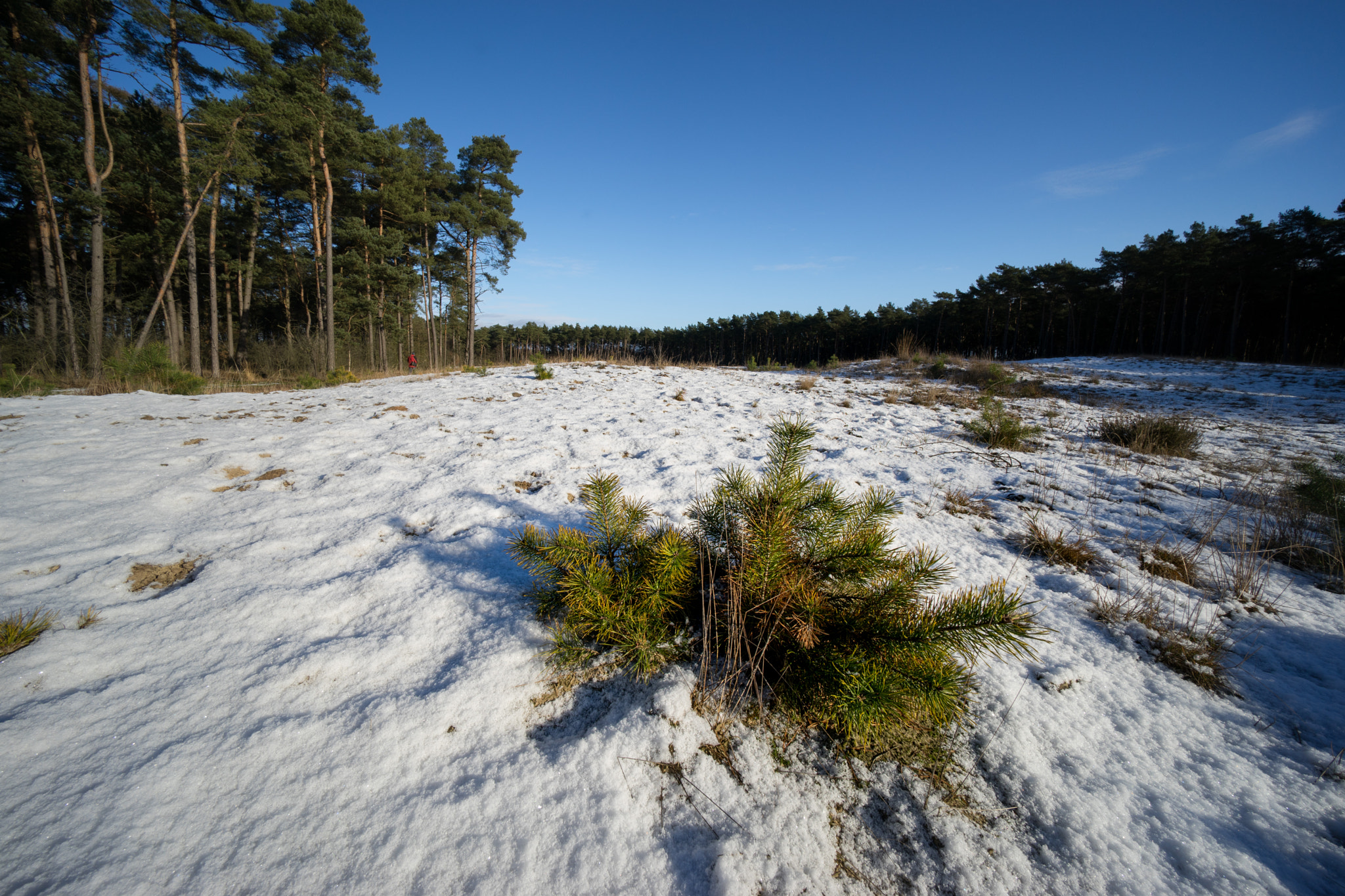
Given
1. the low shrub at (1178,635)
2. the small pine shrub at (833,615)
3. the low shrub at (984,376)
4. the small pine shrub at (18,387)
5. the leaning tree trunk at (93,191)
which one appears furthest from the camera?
the leaning tree trunk at (93,191)

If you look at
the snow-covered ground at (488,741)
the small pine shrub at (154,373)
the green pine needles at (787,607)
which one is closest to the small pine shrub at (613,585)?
the green pine needles at (787,607)

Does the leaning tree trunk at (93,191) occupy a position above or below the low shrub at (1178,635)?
above

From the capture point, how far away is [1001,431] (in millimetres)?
4941

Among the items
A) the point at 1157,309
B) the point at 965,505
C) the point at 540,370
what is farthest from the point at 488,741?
the point at 1157,309

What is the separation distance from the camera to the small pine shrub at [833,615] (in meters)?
1.22

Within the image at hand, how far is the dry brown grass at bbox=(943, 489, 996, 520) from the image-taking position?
3.18 metres

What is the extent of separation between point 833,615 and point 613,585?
0.80 m

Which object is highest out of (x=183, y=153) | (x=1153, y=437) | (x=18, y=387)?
(x=183, y=153)

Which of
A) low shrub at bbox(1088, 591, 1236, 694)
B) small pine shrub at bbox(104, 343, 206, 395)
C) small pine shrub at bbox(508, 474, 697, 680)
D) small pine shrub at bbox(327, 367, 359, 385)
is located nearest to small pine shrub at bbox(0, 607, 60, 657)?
small pine shrub at bbox(508, 474, 697, 680)

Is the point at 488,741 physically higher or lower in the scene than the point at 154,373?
lower

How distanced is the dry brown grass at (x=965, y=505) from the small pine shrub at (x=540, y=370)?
23.5 feet

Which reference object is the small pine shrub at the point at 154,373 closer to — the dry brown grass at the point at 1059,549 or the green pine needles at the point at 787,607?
the green pine needles at the point at 787,607

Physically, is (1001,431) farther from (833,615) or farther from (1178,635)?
(833,615)

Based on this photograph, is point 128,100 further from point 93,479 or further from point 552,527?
point 552,527
